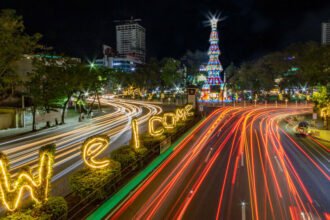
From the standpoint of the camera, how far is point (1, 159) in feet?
25.4

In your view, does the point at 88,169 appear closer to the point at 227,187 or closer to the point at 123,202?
the point at 123,202

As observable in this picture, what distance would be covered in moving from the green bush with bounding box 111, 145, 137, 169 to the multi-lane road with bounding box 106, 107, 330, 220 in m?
1.33

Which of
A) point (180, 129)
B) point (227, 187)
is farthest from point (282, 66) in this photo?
point (227, 187)

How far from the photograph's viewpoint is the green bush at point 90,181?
10102 millimetres

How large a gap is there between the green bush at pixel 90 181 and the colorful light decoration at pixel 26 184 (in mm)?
1643

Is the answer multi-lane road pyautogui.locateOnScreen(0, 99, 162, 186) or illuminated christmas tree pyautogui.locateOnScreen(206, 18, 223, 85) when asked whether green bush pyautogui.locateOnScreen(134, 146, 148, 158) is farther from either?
illuminated christmas tree pyautogui.locateOnScreen(206, 18, 223, 85)

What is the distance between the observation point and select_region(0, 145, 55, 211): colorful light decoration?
7730mm

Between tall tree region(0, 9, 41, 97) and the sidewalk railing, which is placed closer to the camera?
the sidewalk railing

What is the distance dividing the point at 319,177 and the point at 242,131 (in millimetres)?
14655

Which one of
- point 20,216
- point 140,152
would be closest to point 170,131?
point 140,152

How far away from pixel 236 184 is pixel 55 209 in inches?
336

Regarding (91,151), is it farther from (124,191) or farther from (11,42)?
(11,42)

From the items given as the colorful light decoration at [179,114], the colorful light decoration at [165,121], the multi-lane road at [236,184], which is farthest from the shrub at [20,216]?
the colorful light decoration at [179,114]

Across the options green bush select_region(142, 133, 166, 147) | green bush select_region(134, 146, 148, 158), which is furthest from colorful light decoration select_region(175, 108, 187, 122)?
green bush select_region(134, 146, 148, 158)
